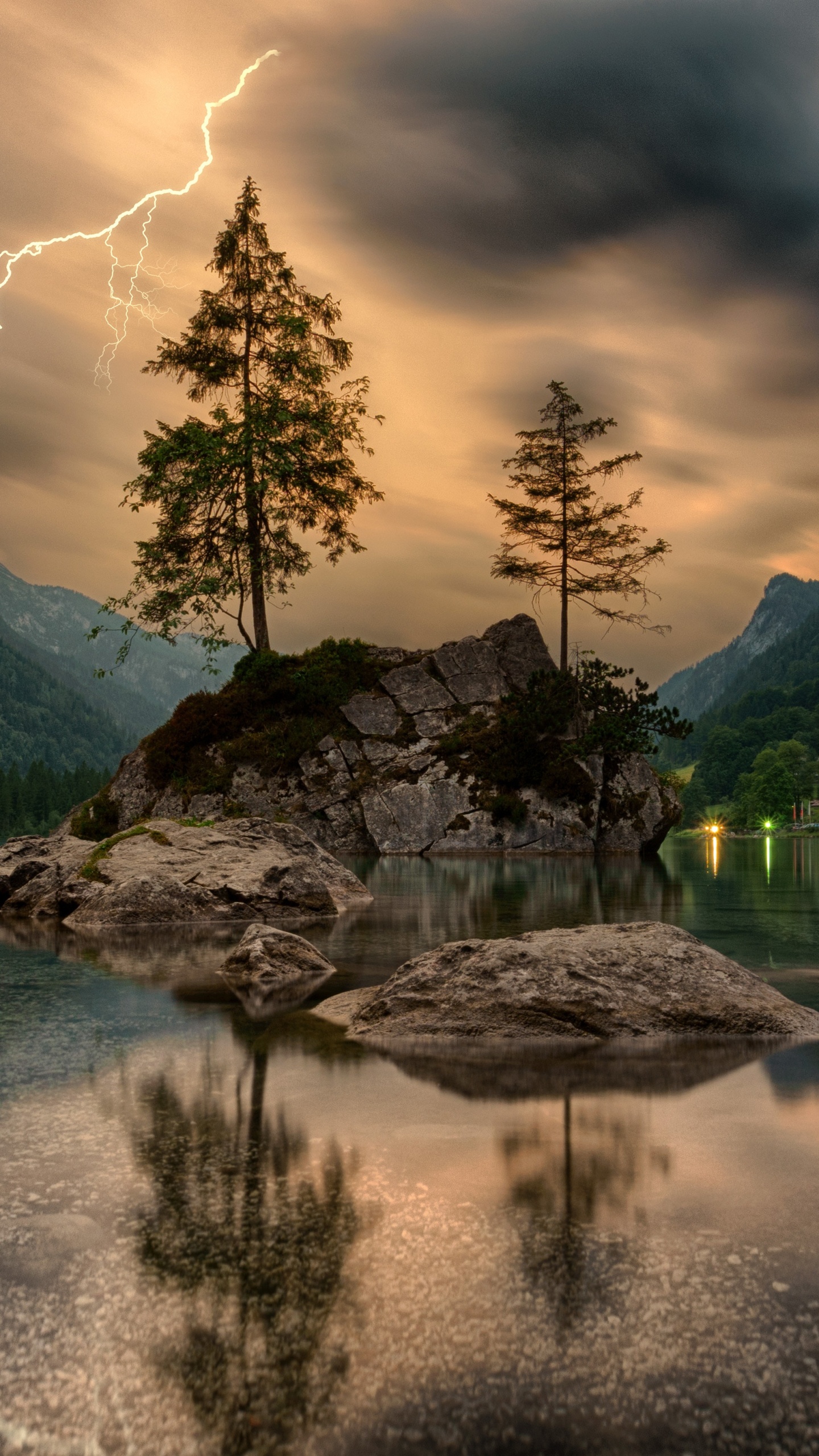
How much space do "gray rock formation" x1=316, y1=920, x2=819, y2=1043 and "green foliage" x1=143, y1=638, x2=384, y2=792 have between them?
28119 millimetres

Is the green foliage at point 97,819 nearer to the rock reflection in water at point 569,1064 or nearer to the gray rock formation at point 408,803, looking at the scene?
the gray rock formation at point 408,803

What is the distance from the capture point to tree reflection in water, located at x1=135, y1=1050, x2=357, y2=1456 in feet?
8.73

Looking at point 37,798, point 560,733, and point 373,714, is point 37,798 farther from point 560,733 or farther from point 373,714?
point 560,733

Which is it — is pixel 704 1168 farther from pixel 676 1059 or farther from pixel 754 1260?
pixel 676 1059

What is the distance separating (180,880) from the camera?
591 inches

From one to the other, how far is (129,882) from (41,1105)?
31.3 feet

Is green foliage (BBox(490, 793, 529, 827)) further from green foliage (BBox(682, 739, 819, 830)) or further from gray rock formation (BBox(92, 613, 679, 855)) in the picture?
green foliage (BBox(682, 739, 819, 830))

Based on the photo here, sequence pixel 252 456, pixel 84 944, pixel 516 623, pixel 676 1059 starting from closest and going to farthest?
pixel 676 1059 → pixel 84 944 → pixel 252 456 → pixel 516 623

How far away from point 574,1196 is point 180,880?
38.8ft

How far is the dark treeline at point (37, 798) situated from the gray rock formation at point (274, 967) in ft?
441

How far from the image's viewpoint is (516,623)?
4194 cm

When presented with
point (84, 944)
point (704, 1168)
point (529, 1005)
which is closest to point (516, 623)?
point (84, 944)

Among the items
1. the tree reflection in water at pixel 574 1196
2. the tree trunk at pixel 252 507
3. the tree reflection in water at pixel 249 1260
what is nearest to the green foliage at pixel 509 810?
the tree trunk at pixel 252 507

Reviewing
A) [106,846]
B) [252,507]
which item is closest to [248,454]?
[252,507]
